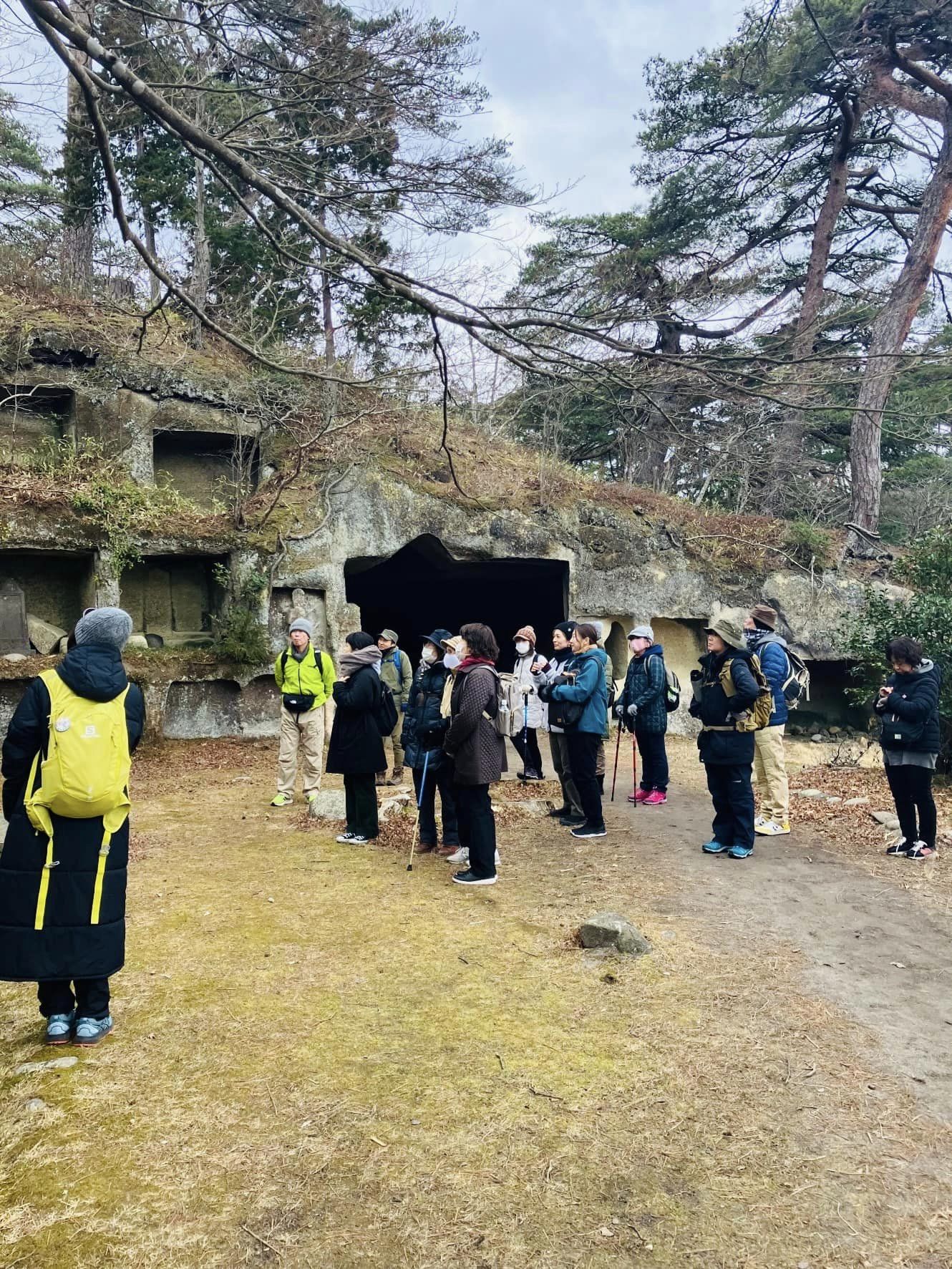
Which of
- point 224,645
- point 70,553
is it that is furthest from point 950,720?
point 70,553

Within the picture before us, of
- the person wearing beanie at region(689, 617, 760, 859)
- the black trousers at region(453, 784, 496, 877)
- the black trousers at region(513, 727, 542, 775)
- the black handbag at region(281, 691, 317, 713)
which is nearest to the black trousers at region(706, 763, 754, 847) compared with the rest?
the person wearing beanie at region(689, 617, 760, 859)

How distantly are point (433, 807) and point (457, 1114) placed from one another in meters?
3.97

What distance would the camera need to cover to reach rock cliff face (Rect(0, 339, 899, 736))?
12.4 meters

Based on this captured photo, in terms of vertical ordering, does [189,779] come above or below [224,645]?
below

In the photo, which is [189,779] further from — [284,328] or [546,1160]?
[284,328]

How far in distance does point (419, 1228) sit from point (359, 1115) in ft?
2.20

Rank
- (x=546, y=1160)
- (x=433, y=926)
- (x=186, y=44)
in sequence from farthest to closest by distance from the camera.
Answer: (x=186, y=44) < (x=433, y=926) < (x=546, y=1160)

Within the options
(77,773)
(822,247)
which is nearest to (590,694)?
(77,773)

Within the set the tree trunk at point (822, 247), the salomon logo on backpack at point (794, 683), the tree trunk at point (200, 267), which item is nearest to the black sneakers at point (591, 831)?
the salomon logo on backpack at point (794, 683)

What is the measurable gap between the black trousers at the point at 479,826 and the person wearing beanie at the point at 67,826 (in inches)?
110

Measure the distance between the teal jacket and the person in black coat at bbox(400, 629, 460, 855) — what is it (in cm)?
105

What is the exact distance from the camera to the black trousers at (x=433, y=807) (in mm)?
7050

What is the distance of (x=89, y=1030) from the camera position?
3697 millimetres

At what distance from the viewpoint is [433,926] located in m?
5.29
